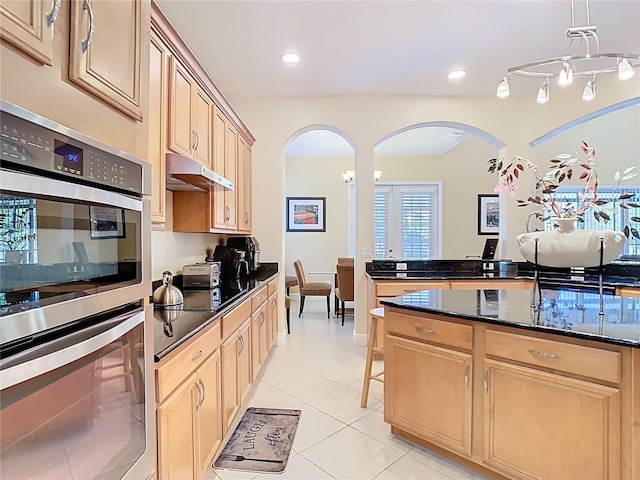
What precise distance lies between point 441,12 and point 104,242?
278 centimetres

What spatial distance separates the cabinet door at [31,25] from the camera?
64cm

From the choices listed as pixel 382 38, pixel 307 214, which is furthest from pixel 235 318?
pixel 307 214

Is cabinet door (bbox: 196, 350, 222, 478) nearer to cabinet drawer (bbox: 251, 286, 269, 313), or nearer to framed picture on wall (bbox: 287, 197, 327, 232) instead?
cabinet drawer (bbox: 251, 286, 269, 313)

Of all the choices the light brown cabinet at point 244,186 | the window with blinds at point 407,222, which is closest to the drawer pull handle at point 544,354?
the light brown cabinet at point 244,186

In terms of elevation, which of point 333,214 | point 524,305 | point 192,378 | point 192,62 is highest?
point 192,62

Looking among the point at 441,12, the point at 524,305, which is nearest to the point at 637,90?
the point at 441,12

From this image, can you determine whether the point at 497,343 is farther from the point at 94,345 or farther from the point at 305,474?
the point at 94,345

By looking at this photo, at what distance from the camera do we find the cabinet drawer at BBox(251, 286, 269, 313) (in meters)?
2.93

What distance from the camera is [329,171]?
24.4ft

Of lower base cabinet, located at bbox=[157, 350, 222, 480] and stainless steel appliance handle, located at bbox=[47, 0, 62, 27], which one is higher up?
stainless steel appliance handle, located at bbox=[47, 0, 62, 27]

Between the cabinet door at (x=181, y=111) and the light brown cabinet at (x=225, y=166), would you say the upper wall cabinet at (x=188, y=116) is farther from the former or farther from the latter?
the light brown cabinet at (x=225, y=166)

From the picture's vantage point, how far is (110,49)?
0.96 metres

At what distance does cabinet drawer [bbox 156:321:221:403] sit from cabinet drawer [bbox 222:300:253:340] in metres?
0.11

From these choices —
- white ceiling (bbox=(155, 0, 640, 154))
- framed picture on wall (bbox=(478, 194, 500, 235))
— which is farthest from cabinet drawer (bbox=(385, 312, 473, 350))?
framed picture on wall (bbox=(478, 194, 500, 235))
